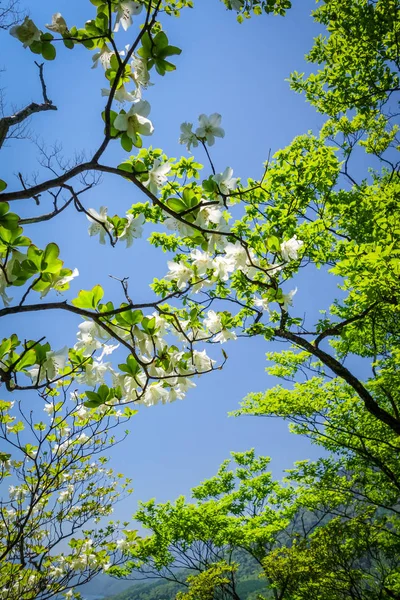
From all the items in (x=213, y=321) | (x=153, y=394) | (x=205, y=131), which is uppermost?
(x=205, y=131)

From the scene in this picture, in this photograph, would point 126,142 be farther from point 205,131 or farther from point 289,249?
point 289,249

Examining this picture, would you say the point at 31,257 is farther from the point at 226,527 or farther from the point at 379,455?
the point at 226,527

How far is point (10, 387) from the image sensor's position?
0.81m

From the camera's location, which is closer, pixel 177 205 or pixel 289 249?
pixel 177 205

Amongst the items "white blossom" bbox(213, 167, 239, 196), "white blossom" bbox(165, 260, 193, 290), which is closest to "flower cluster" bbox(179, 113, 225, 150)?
"white blossom" bbox(213, 167, 239, 196)

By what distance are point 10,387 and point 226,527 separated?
32.4 feet

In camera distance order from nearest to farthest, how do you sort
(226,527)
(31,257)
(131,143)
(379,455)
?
(31,257)
(131,143)
(379,455)
(226,527)

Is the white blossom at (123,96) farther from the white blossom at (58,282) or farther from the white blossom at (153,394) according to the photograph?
the white blossom at (153,394)

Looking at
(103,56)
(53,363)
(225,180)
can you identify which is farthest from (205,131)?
(53,363)

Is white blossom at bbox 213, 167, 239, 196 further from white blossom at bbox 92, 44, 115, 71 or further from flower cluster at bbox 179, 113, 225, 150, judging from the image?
white blossom at bbox 92, 44, 115, 71

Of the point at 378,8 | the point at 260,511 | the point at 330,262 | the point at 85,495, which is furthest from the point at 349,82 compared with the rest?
the point at 260,511

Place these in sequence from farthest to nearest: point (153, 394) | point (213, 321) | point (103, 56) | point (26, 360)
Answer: point (213, 321) → point (153, 394) → point (103, 56) → point (26, 360)

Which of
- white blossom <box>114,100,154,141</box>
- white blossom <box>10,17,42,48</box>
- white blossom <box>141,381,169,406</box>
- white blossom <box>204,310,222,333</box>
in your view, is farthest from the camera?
white blossom <box>204,310,222,333</box>

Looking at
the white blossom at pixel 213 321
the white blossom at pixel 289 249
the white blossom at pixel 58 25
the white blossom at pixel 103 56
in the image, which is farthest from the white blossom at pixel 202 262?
the white blossom at pixel 58 25
